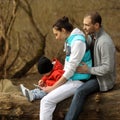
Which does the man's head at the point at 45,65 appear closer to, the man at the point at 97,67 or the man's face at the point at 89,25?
the man at the point at 97,67

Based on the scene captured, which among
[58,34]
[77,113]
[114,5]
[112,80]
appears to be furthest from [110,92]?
[114,5]

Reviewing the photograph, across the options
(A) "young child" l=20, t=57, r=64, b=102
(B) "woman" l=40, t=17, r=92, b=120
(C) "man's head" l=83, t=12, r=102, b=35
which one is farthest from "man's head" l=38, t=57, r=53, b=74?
(C) "man's head" l=83, t=12, r=102, b=35

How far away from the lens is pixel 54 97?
5.38m

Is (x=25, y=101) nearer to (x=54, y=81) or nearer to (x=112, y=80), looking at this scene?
(x=54, y=81)

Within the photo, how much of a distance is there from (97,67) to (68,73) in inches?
12.8

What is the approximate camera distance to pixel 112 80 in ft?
18.1

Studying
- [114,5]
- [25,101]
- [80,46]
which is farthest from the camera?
[114,5]

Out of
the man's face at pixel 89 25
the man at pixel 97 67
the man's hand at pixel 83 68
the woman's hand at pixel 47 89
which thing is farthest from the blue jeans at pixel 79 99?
the man's face at pixel 89 25

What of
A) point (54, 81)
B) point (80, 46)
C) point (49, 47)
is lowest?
point (49, 47)

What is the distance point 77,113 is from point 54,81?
1.52 feet

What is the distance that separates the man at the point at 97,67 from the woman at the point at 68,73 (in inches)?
3.5

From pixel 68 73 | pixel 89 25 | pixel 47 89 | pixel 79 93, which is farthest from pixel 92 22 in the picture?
pixel 47 89

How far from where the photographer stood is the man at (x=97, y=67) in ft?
17.5

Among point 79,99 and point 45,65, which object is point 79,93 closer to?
point 79,99
